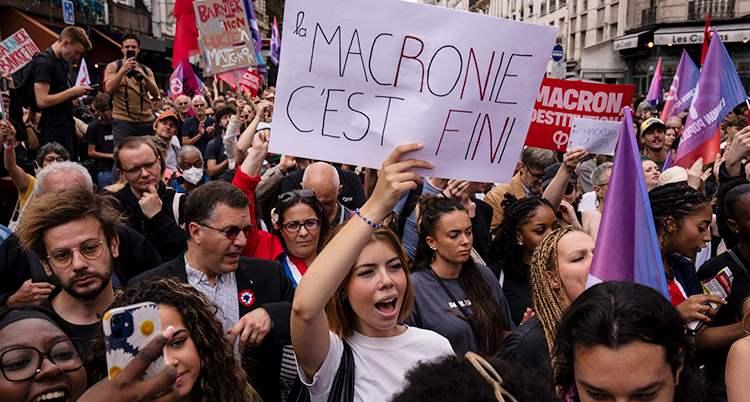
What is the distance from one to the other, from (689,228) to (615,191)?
116 cm

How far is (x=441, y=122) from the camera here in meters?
2.21

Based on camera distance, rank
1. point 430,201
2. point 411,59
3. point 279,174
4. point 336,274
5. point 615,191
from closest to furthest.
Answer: point 336,274 → point 411,59 → point 615,191 → point 430,201 → point 279,174

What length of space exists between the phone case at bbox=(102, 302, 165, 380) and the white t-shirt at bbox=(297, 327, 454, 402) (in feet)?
2.38

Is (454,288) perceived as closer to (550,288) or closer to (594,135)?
(550,288)

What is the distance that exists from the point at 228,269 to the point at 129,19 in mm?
25174

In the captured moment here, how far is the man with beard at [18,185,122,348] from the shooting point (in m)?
2.53

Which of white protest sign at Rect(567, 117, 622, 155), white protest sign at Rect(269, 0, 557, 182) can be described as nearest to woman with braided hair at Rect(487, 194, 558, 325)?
white protest sign at Rect(567, 117, 622, 155)

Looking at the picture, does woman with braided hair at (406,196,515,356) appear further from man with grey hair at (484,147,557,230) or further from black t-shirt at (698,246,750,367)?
man with grey hair at (484,147,557,230)

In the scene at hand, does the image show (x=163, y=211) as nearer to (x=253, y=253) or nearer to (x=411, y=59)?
(x=253, y=253)

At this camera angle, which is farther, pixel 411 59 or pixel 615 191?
pixel 615 191

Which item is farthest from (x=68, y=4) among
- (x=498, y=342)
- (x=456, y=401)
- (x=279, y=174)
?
(x=456, y=401)

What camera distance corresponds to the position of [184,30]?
9.76 m

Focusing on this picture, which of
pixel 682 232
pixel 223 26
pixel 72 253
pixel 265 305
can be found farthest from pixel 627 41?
pixel 72 253

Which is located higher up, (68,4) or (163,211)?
(68,4)
